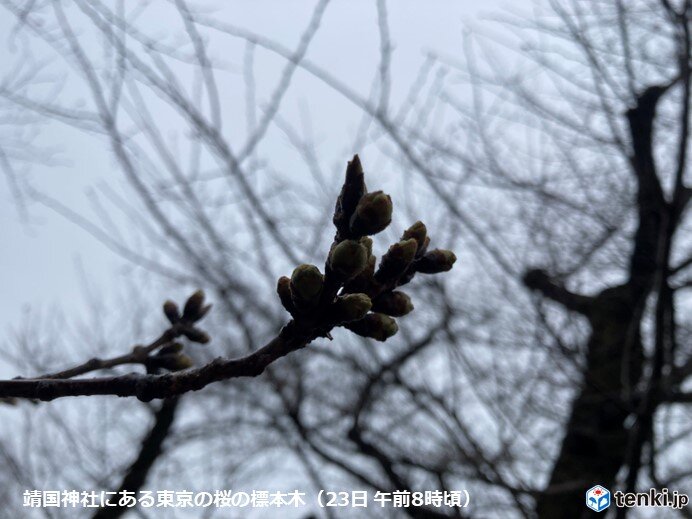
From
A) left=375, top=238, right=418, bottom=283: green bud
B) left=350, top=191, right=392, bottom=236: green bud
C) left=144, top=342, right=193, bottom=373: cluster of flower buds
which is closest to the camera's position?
left=350, top=191, right=392, bottom=236: green bud

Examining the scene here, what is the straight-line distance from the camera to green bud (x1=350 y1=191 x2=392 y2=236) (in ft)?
3.81

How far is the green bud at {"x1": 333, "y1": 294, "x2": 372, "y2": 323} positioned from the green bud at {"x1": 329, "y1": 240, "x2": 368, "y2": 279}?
8 centimetres

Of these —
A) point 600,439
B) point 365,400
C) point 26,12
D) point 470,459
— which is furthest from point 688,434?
point 26,12

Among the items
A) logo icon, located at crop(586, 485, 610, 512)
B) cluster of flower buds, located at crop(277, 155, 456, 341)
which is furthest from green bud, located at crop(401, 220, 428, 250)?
logo icon, located at crop(586, 485, 610, 512)

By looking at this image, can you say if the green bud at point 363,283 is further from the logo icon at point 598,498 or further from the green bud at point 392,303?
the logo icon at point 598,498

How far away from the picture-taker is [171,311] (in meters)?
2.16

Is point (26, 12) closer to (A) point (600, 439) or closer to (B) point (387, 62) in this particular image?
(B) point (387, 62)

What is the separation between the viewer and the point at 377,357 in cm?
505

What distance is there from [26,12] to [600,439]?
16.3ft

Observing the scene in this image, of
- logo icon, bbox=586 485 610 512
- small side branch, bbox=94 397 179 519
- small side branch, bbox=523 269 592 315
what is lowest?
logo icon, bbox=586 485 610 512

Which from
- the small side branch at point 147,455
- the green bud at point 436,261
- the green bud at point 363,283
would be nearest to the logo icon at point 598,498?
the small side branch at point 147,455

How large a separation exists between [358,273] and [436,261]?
0.91 feet

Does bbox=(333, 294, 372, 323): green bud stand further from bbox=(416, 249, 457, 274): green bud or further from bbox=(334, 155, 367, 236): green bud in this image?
bbox=(416, 249, 457, 274): green bud

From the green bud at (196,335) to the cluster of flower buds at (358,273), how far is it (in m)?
0.85
